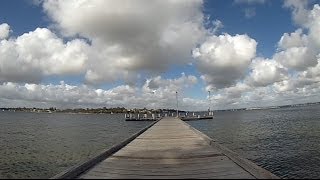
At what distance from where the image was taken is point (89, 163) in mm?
11117

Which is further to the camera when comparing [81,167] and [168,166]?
[168,166]

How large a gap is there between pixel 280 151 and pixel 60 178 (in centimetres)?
2087

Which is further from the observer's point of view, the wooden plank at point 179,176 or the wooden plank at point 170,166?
the wooden plank at point 170,166

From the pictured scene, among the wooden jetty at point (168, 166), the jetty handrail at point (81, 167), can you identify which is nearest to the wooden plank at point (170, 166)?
the wooden jetty at point (168, 166)

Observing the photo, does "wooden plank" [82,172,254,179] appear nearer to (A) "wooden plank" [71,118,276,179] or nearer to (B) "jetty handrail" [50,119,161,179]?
(A) "wooden plank" [71,118,276,179]

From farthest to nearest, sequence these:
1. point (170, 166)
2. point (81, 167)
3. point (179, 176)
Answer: point (170, 166) → point (81, 167) → point (179, 176)

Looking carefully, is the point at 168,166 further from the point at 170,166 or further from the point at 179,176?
the point at 179,176

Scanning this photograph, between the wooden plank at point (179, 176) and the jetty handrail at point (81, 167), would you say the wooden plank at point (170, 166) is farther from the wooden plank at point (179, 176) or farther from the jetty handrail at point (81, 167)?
the jetty handrail at point (81, 167)

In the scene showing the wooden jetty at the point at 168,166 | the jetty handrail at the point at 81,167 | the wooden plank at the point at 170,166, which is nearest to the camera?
the jetty handrail at the point at 81,167

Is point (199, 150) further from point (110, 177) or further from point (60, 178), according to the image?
point (60, 178)

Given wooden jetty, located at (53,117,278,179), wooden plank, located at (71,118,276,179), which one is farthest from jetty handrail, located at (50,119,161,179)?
wooden plank, located at (71,118,276,179)

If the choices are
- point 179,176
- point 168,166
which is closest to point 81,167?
point 168,166

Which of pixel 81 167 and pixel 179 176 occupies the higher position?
pixel 81 167

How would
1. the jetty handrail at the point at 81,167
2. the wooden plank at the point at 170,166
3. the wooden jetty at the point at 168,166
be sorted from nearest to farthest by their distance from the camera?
1. the jetty handrail at the point at 81,167
2. the wooden jetty at the point at 168,166
3. the wooden plank at the point at 170,166
